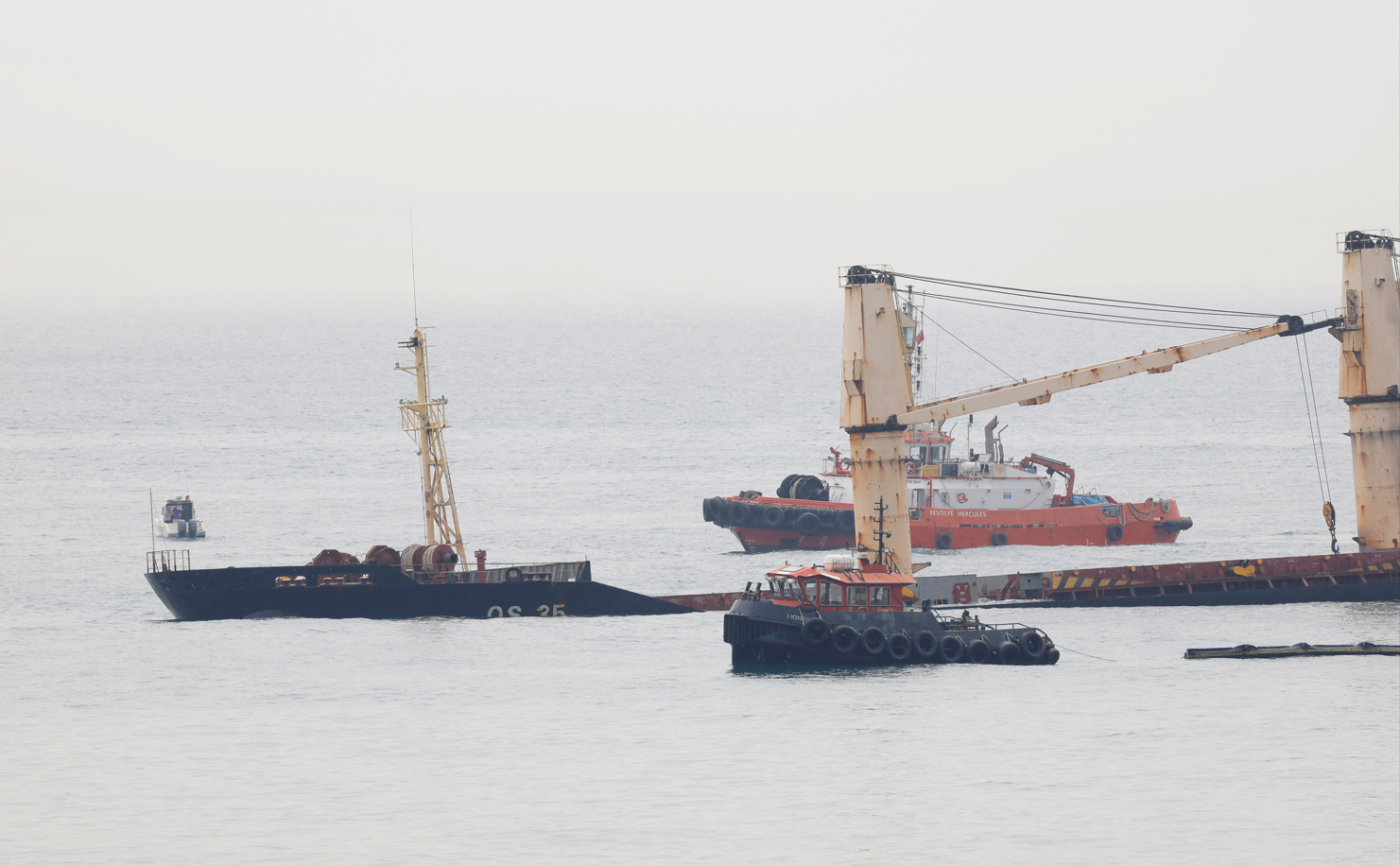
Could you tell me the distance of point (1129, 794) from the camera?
29656 mm

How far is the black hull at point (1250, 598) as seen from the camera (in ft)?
159

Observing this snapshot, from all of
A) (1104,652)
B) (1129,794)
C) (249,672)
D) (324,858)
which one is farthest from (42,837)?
(1104,652)

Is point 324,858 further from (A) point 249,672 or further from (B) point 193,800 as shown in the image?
(A) point 249,672

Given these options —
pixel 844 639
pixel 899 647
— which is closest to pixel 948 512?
pixel 899 647

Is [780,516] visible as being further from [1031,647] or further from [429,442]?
[1031,647]

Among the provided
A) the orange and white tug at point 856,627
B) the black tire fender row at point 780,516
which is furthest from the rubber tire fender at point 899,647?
the black tire fender row at point 780,516

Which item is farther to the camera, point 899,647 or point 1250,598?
point 1250,598

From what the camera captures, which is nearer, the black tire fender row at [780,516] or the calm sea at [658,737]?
the calm sea at [658,737]

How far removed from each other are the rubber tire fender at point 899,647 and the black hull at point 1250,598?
1102 centimetres

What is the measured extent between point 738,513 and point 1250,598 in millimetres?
21294

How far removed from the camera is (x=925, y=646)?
37.7 metres

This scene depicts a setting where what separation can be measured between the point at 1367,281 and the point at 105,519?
54278 millimetres

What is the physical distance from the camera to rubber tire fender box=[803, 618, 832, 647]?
36.9 meters

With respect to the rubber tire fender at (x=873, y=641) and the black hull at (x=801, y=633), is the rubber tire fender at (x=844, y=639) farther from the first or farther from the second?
the rubber tire fender at (x=873, y=641)
